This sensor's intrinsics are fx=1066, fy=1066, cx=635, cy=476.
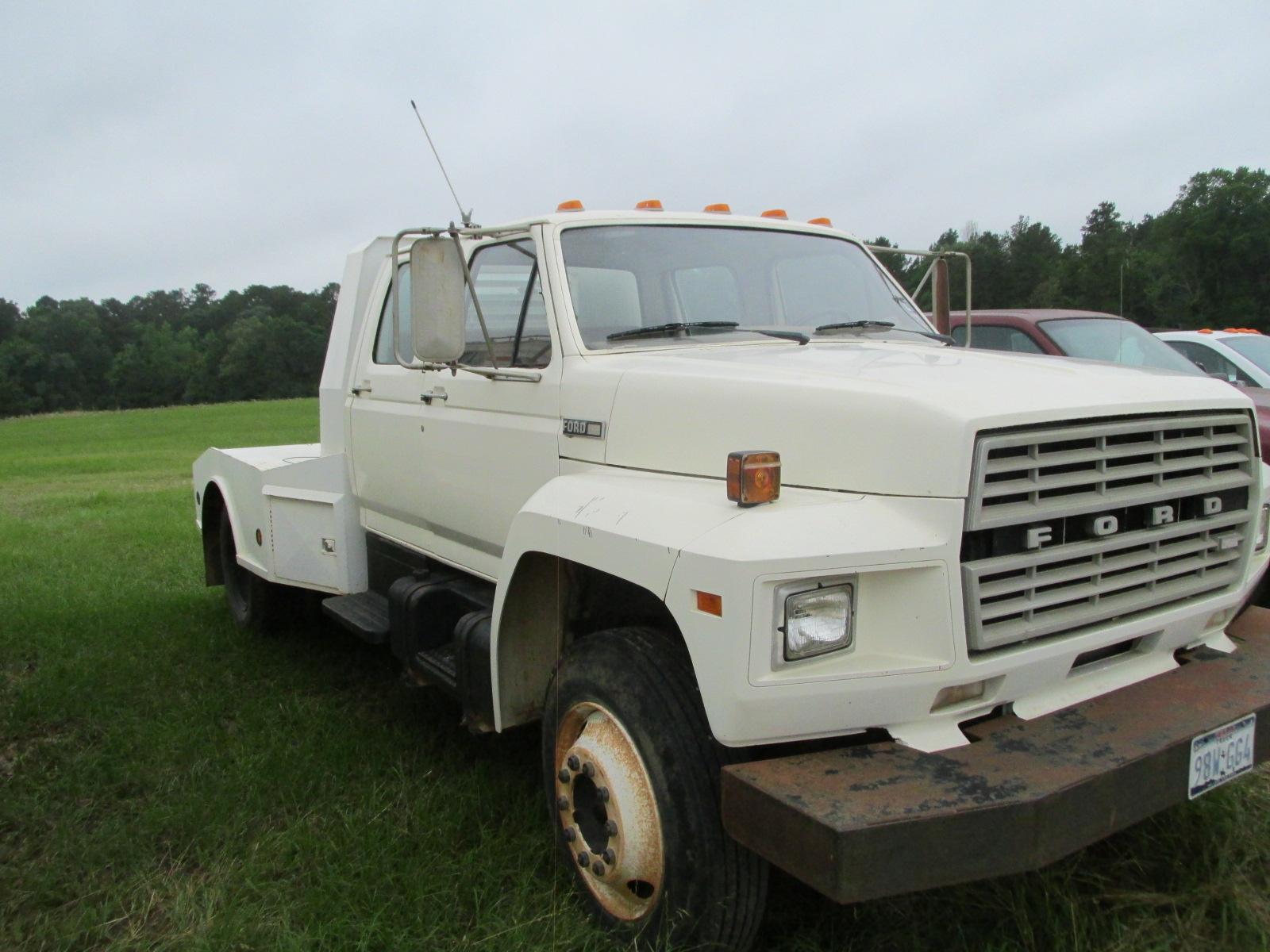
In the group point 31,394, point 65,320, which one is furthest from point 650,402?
point 65,320

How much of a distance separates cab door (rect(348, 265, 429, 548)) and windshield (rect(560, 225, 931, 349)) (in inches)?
41.6

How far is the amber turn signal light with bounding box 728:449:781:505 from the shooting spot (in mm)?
2600

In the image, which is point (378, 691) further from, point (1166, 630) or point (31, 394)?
point (31, 394)

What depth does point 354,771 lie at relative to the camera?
4246mm

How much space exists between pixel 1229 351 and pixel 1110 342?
2092 millimetres

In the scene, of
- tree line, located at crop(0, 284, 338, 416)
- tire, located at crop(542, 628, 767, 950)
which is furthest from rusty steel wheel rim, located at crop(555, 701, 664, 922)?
tree line, located at crop(0, 284, 338, 416)

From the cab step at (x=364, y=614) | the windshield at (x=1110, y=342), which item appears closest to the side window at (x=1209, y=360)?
the windshield at (x=1110, y=342)

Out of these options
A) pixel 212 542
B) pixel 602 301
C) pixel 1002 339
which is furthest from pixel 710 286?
pixel 1002 339

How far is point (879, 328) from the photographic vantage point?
4.06 meters

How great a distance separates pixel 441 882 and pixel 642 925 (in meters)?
0.78

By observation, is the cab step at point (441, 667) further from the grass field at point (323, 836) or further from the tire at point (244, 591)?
the tire at point (244, 591)

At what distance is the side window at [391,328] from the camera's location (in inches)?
187

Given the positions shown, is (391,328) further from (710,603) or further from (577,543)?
(710,603)

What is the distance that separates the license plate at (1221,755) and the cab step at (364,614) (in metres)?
3.03
